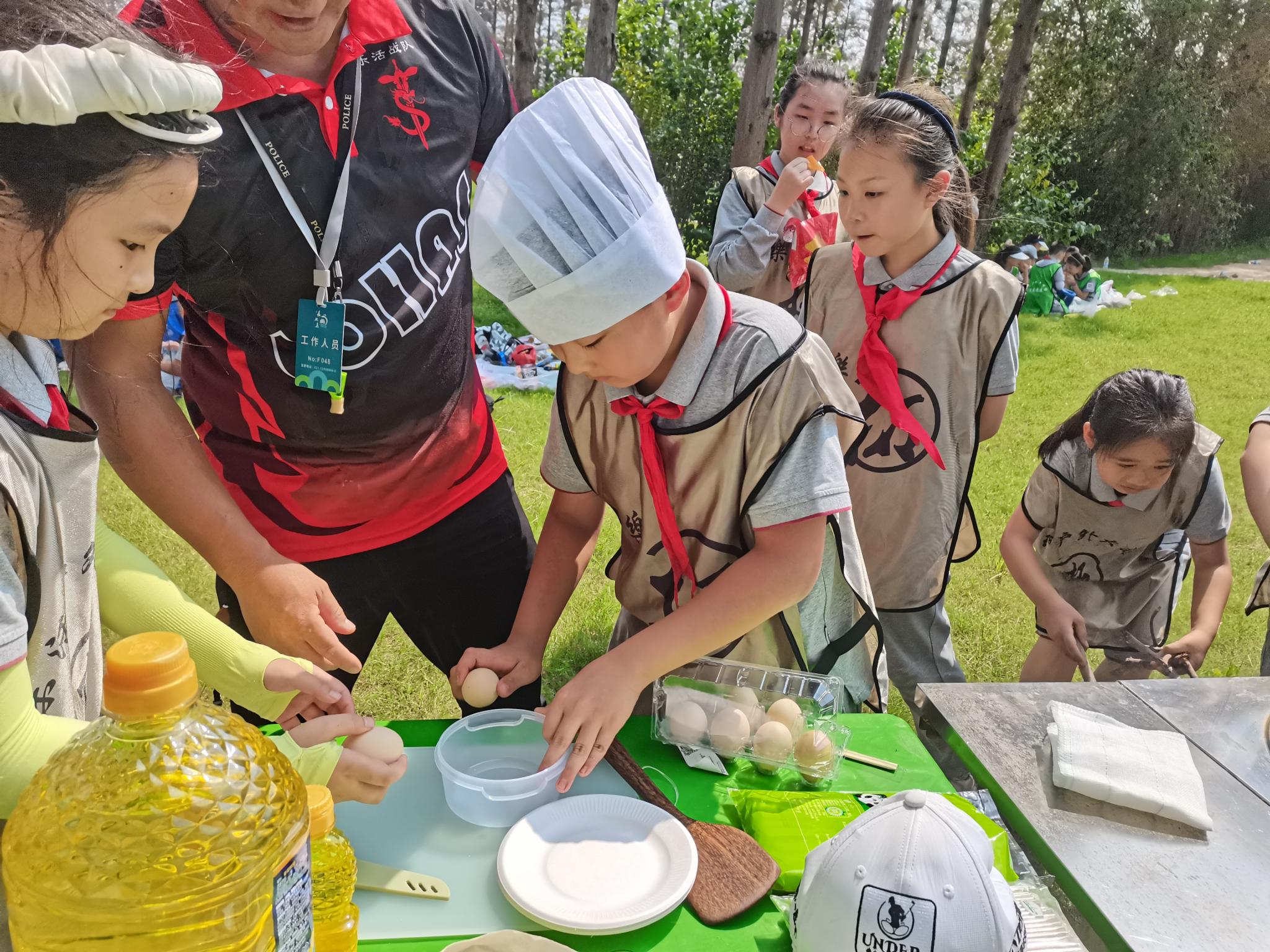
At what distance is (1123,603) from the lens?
274 centimetres

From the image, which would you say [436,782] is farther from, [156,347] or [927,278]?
[927,278]

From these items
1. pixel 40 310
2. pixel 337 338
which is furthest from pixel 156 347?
pixel 40 310

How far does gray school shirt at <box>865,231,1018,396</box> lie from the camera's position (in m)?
2.51

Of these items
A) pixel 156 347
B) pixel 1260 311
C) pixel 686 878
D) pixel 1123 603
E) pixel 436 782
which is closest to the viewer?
pixel 686 878

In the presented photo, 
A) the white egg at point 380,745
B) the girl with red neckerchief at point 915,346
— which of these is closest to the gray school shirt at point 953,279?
the girl with red neckerchief at point 915,346

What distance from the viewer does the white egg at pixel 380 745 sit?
1.21m

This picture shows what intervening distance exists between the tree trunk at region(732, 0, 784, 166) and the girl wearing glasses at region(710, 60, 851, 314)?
299 centimetres

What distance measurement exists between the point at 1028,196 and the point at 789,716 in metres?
13.6

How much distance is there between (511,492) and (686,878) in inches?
44.6

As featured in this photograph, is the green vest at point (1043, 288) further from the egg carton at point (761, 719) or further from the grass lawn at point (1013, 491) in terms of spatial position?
the egg carton at point (761, 719)

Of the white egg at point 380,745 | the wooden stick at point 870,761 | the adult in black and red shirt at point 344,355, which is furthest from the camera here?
the adult in black and red shirt at point 344,355

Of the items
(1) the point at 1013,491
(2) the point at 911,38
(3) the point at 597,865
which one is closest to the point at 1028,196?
(2) the point at 911,38

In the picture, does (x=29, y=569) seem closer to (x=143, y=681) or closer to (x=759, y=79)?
(x=143, y=681)

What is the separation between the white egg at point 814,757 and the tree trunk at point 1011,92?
9043 mm
